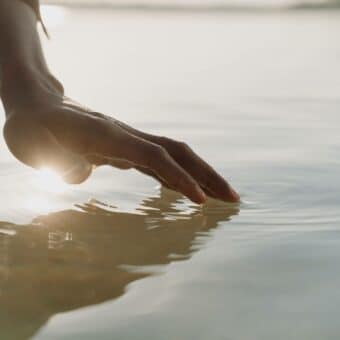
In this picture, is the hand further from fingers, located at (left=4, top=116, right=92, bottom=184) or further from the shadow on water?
the shadow on water

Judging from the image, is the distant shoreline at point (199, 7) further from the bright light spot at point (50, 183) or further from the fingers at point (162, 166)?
the fingers at point (162, 166)

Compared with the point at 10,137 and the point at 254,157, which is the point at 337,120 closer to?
the point at 254,157

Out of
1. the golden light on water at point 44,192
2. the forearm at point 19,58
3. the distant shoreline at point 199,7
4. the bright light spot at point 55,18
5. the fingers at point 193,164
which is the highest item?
the forearm at point 19,58

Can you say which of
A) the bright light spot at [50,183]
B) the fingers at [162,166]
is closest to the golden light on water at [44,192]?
the bright light spot at [50,183]

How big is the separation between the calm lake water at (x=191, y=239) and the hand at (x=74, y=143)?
0.45 ft

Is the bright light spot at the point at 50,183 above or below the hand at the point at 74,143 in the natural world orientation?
below

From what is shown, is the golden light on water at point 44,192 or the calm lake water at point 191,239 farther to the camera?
the golden light on water at point 44,192

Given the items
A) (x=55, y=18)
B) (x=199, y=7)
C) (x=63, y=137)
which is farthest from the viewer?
(x=199, y=7)

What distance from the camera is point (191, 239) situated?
1596mm

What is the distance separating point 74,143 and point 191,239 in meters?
0.29

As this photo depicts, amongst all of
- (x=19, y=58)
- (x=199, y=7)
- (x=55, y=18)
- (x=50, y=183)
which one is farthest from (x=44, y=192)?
(x=199, y=7)

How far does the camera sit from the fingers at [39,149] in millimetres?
1446

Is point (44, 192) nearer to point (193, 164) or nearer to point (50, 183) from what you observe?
point (50, 183)

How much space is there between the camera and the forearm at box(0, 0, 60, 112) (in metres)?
1.52
